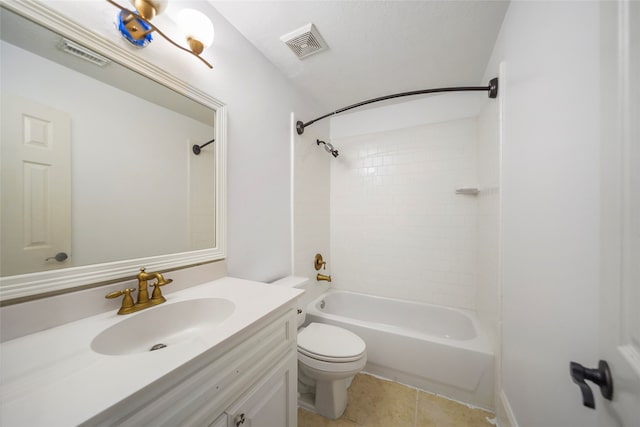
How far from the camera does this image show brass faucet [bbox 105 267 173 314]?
2.40 feet

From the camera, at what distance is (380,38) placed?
4.25 feet

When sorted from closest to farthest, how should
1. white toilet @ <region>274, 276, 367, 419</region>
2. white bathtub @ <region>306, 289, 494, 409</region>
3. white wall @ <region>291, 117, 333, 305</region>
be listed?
white toilet @ <region>274, 276, 367, 419</region> < white bathtub @ <region>306, 289, 494, 409</region> < white wall @ <region>291, 117, 333, 305</region>

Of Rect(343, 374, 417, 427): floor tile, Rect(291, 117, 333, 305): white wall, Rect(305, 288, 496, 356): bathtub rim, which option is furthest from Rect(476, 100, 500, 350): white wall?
Rect(291, 117, 333, 305): white wall

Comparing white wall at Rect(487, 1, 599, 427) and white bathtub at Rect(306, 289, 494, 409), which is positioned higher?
white wall at Rect(487, 1, 599, 427)

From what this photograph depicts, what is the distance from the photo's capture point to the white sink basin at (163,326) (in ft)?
2.17

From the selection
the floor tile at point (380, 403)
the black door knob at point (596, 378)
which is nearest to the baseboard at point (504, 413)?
the floor tile at point (380, 403)

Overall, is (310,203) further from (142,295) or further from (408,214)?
(142,295)

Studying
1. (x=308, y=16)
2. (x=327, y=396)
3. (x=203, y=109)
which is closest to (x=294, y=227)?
(x=203, y=109)

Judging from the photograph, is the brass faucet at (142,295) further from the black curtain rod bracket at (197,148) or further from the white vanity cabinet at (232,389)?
the black curtain rod bracket at (197,148)

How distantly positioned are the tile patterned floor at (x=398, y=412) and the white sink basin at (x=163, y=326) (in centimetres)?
98

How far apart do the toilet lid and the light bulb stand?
1.66 metres

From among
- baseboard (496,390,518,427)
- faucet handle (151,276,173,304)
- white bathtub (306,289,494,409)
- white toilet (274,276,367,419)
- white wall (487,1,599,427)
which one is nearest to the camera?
white wall (487,1,599,427)

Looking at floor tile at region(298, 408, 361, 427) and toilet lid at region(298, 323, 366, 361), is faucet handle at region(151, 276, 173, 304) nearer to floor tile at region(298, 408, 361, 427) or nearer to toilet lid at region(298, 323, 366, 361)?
toilet lid at region(298, 323, 366, 361)

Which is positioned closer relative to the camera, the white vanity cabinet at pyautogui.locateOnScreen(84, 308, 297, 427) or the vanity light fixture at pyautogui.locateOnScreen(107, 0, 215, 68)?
the white vanity cabinet at pyautogui.locateOnScreen(84, 308, 297, 427)
